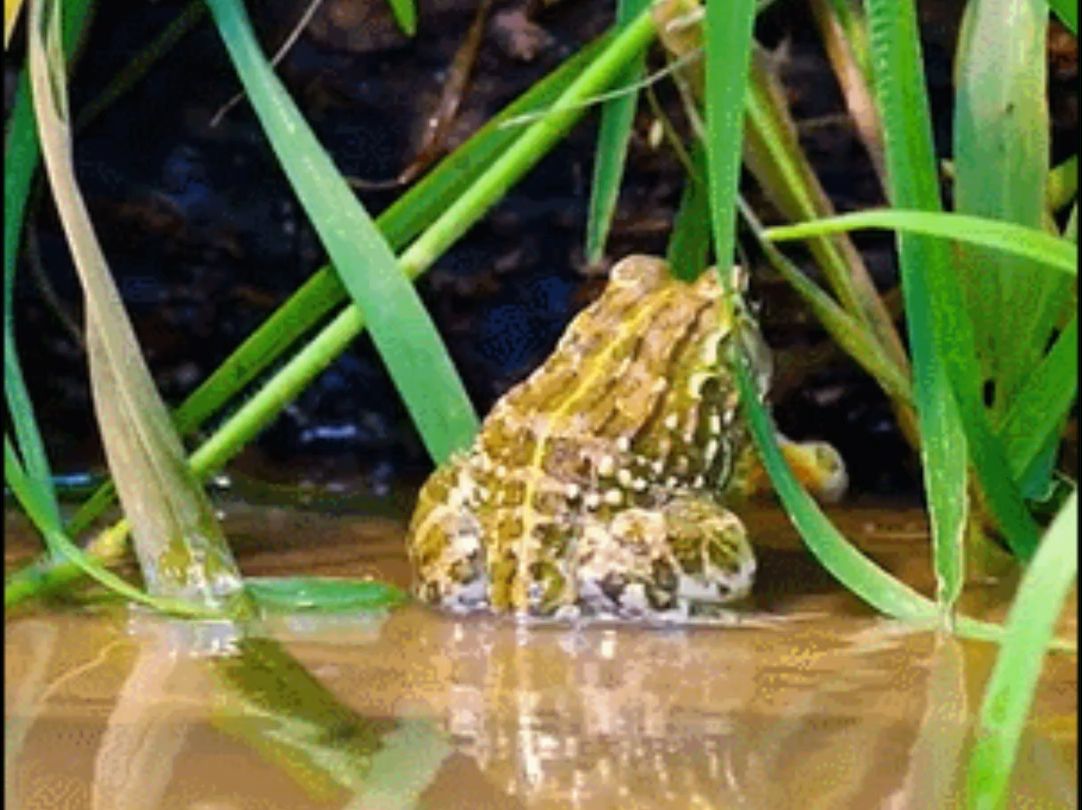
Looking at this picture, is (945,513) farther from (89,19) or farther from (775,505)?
(89,19)

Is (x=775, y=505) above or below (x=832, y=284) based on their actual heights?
below

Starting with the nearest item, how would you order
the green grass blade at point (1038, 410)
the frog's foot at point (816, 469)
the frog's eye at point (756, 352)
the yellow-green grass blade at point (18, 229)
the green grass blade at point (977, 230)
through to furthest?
the green grass blade at point (977, 230)
the green grass blade at point (1038, 410)
the yellow-green grass blade at point (18, 229)
the frog's eye at point (756, 352)
the frog's foot at point (816, 469)

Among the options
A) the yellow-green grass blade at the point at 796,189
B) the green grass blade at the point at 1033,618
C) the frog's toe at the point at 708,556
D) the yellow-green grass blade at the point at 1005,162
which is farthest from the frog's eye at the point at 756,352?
the green grass blade at the point at 1033,618

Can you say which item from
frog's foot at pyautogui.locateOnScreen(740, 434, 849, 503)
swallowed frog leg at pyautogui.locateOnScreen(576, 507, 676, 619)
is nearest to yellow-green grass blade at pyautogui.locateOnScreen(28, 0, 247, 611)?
swallowed frog leg at pyautogui.locateOnScreen(576, 507, 676, 619)

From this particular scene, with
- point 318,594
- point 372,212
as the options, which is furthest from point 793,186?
point 372,212

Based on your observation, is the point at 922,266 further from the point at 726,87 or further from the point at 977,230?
the point at 977,230

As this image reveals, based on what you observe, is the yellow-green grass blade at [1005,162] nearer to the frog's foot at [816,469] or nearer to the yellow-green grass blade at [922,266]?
the yellow-green grass blade at [922,266]

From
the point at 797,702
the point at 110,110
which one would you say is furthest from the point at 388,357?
the point at 110,110
